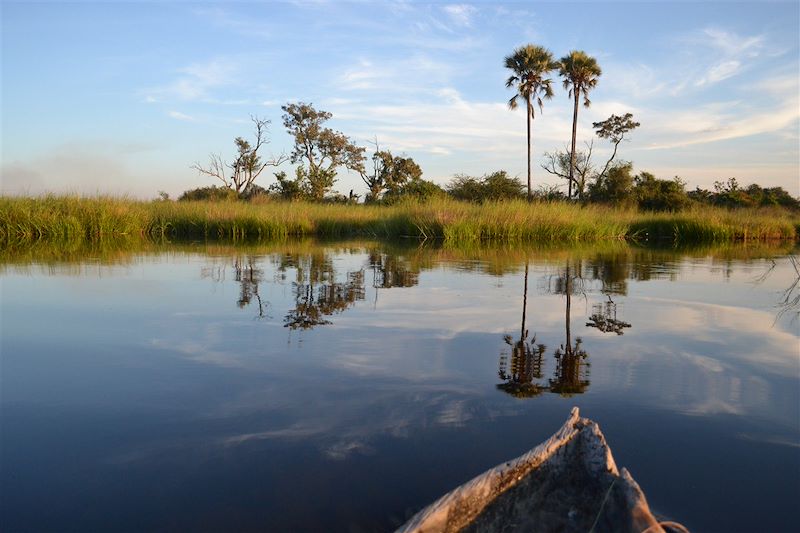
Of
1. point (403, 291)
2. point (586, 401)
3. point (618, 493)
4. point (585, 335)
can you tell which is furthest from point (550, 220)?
point (618, 493)

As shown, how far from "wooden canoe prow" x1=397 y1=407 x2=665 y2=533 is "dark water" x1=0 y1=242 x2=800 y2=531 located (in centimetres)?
34

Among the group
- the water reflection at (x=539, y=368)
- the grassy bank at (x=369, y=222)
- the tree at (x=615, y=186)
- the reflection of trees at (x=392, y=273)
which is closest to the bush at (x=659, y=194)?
the tree at (x=615, y=186)

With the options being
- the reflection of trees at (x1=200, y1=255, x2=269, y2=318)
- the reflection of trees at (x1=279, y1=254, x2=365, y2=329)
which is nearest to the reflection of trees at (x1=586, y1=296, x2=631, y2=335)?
the reflection of trees at (x1=279, y1=254, x2=365, y2=329)

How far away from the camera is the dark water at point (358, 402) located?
72.9 inches

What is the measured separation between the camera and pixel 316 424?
242cm

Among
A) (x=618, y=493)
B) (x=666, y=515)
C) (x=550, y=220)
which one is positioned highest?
(x=550, y=220)

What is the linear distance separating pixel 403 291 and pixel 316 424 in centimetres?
405

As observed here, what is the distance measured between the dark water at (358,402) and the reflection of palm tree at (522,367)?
0.02 meters

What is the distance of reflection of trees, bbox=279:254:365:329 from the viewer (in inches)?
186

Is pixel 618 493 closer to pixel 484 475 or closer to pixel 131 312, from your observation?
pixel 484 475

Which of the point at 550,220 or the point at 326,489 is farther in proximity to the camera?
the point at 550,220

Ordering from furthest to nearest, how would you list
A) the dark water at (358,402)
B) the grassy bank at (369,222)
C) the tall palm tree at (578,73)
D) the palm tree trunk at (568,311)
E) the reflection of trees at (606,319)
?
1. the tall palm tree at (578,73)
2. the grassy bank at (369,222)
3. the reflection of trees at (606,319)
4. the palm tree trunk at (568,311)
5. the dark water at (358,402)

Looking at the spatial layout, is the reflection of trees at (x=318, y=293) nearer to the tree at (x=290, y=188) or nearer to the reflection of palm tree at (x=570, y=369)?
the reflection of palm tree at (x=570, y=369)

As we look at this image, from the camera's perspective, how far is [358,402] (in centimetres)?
269
